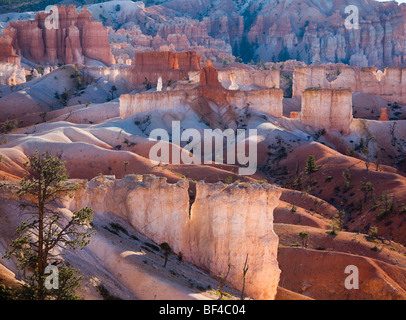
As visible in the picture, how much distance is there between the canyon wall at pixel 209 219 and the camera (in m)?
27.1

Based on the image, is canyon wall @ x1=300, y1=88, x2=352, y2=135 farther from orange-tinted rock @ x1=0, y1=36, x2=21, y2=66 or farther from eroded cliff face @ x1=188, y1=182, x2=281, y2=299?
eroded cliff face @ x1=188, y1=182, x2=281, y2=299

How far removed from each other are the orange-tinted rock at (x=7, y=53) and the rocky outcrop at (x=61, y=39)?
535cm

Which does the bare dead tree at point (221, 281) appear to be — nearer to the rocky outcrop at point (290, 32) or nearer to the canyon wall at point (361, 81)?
the canyon wall at point (361, 81)

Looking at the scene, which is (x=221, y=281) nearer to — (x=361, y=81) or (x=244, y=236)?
(x=244, y=236)

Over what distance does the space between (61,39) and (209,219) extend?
276 feet

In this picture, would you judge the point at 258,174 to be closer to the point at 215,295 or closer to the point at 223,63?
the point at 215,295

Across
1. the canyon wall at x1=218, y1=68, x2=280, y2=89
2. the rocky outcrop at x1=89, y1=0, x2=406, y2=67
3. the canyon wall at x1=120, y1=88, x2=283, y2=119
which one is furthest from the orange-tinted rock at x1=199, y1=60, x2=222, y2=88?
the rocky outcrop at x1=89, y1=0, x2=406, y2=67

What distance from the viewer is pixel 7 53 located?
98.9 meters

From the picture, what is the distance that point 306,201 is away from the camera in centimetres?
5094

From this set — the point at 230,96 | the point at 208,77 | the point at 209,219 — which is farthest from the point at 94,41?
the point at 209,219

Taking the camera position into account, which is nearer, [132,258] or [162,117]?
[132,258]

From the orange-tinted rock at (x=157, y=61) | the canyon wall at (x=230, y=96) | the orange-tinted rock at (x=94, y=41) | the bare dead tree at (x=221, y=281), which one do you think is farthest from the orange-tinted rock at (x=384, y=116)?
the bare dead tree at (x=221, y=281)
